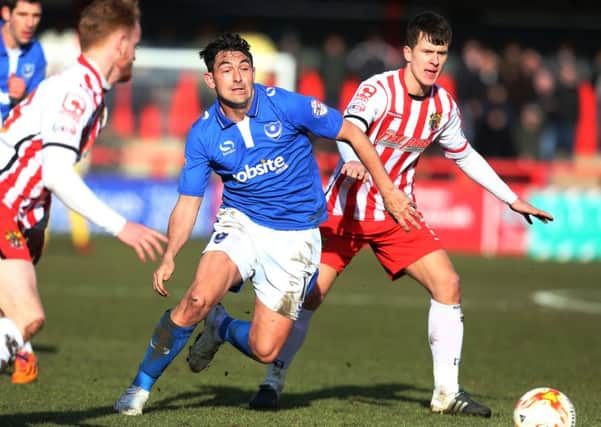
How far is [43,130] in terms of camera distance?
20.8 ft

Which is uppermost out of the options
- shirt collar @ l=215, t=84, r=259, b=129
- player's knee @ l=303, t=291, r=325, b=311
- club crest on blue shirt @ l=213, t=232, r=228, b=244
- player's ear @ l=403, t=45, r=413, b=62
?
player's ear @ l=403, t=45, r=413, b=62

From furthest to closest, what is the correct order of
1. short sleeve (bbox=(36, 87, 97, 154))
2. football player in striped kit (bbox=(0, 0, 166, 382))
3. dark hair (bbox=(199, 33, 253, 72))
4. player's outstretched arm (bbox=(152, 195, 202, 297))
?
dark hair (bbox=(199, 33, 253, 72))
player's outstretched arm (bbox=(152, 195, 202, 297))
short sleeve (bbox=(36, 87, 97, 154))
football player in striped kit (bbox=(0, 0, 166, 382))

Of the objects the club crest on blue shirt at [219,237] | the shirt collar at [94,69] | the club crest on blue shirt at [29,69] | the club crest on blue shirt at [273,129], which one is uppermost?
the shirt collar at [94,69]

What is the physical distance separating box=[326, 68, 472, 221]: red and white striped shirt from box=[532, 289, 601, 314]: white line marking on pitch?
6.73 metres

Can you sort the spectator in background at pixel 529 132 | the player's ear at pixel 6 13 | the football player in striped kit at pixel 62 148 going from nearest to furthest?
the football player in striped kit at pixel 62 148 → the player's ear at pixel 6 13 → the spectator in background at pixel 529 132

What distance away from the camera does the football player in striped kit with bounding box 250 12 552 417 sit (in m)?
7.76

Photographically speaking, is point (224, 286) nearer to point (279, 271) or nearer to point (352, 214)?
point (279, 271)

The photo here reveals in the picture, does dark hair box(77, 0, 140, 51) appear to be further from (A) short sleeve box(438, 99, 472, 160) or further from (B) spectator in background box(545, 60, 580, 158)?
(B) spectator in background box(545, 60, 580, 158)

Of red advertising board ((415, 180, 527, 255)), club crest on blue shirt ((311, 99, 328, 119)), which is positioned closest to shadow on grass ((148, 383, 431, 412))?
club crest on blue shirt ((311, 99, 328, 119))

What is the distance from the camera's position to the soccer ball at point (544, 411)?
6625 millimetres

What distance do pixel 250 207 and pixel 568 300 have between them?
8.37m

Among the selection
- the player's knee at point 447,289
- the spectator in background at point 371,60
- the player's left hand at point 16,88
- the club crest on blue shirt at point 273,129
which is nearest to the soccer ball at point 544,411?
the player's knee at point 447,289

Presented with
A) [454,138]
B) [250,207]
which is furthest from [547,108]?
[250,207]

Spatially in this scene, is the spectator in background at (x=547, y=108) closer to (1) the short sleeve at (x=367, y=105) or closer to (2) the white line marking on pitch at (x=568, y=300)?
(2) the white line marking on pitch at (x=568, y=300)
